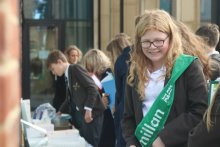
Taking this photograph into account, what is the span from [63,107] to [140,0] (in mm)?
5737

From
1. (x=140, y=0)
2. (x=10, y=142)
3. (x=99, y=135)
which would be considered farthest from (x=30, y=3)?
(x=10, y=142)

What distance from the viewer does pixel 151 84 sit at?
2.59 meters

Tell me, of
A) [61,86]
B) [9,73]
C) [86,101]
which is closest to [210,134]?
[9,73]

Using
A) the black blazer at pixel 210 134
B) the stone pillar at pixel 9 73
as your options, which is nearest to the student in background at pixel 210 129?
the black blazer at pixel 210 134

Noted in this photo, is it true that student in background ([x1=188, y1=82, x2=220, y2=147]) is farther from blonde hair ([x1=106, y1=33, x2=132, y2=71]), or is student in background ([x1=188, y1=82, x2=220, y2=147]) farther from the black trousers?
the black trousers

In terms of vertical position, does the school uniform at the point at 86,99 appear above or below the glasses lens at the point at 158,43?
below

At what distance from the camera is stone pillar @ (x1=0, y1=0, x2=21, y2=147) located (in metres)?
0.44

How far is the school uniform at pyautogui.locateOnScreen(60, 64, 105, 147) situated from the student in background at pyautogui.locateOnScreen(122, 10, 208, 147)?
287 cm

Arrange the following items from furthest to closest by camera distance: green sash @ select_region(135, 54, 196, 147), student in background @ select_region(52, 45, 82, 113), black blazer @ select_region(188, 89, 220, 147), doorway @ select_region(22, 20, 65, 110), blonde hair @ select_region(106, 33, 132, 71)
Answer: doorway @ select_region(22, 20, 65, 110), student in background @ select_region(52, 45, 82, 113), blonde hair @ select_region(106, 33, 132, 71), green sash @ select_region(135, 54, 196, 147), black blazer @ select_region(188, 89, 220, 147)

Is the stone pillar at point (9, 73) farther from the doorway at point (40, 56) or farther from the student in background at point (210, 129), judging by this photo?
the doorway at point (40, 56)

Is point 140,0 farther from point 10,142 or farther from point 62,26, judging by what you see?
point 10,142

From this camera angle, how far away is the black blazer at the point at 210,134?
1.84 metres

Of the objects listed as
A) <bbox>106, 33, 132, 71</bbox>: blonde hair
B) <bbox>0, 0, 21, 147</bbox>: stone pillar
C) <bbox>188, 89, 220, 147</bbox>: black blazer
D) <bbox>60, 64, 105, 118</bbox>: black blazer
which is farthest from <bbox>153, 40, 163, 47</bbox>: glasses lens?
<bbox>60, 64, 105, 118</bbox>: black blazer

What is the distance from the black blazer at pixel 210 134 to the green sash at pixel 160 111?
418 mm
